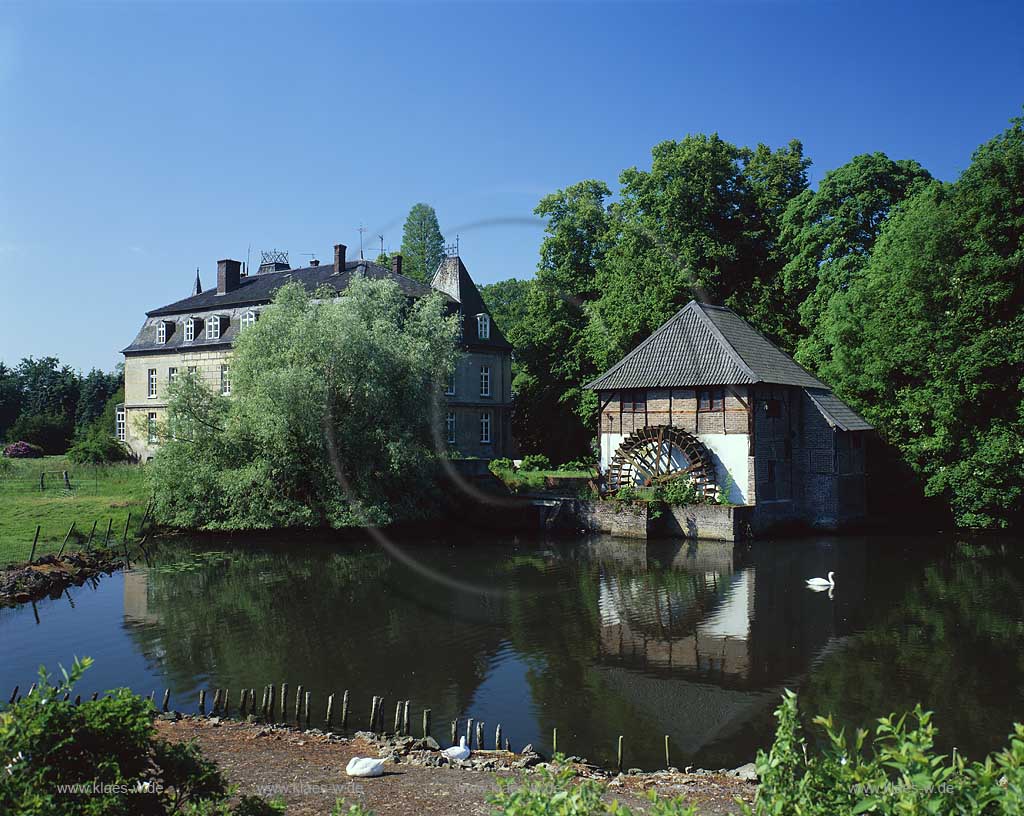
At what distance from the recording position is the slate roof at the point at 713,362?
2824cm

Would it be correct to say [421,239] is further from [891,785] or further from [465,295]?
[891,785]

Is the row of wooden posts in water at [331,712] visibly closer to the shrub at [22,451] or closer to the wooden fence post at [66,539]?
the wooden fence post at [66,539]

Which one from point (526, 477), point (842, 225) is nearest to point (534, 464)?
point (526, 477)

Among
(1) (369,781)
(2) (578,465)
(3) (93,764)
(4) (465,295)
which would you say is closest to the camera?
(3) (93,764)

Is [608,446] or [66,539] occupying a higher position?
[608,446]

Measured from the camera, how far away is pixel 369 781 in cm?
843

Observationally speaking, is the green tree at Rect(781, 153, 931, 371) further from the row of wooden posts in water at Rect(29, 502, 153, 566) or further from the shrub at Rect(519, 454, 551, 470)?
the row of wooden posts in water at Rect(29, 502, 153, 566)

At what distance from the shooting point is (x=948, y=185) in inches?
1079

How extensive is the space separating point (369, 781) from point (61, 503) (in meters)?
22.0

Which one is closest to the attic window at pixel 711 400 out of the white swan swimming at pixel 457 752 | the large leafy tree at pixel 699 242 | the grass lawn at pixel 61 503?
the large leafy tree at pixel 699 242

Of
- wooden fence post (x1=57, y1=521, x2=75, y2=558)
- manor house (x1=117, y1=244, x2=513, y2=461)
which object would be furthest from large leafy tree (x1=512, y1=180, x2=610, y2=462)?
wooden fence post (x1=57, y1=521, x2=75, y2=558)

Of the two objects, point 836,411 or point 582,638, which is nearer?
point 582,638

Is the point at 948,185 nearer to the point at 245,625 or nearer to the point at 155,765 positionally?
the point at 245,625

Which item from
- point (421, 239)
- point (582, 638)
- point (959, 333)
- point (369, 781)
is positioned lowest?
point (582, 638)
